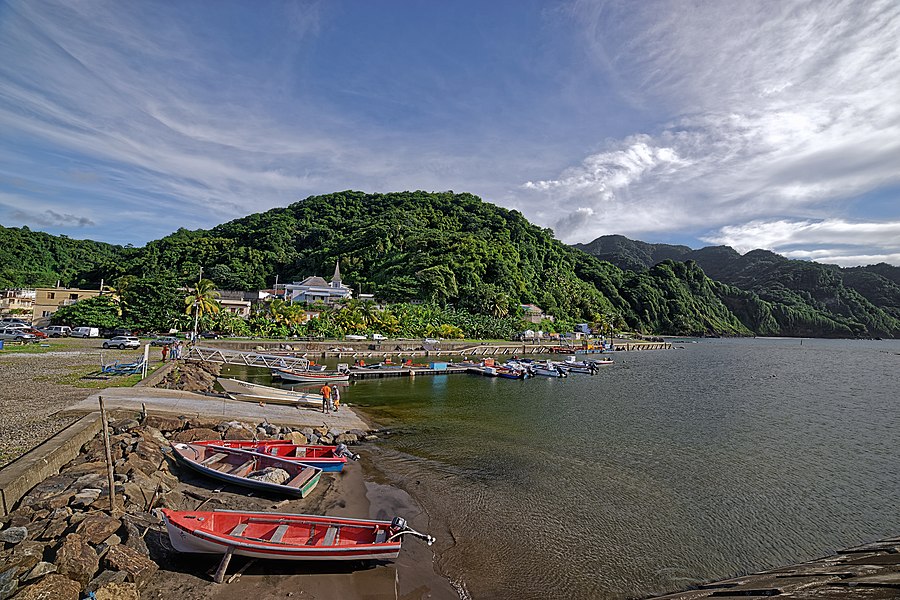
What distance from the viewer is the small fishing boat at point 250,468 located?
13094 millimetres

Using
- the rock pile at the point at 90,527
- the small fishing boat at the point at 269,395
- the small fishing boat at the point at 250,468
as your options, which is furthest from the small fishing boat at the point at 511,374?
the rock pile at the point at 90,527

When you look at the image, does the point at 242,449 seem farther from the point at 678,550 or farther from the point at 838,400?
the point at 838,400

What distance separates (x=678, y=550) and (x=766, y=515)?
5.03 metres

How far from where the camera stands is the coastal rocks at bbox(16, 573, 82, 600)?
685 centimetres

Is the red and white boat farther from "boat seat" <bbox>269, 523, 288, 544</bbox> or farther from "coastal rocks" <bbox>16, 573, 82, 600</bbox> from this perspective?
"coastal rocks" <bbox>16, 573, 82, 600</bbox>

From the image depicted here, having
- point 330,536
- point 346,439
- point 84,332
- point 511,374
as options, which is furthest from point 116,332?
point 330,536

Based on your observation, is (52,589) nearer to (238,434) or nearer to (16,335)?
(238,434)

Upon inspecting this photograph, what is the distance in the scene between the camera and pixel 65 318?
54938 millimetres

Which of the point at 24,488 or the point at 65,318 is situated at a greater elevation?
the point at 65,318

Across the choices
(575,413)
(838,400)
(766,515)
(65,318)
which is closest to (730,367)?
(838,400)

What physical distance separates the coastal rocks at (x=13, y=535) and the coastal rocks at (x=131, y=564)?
160 centimetres

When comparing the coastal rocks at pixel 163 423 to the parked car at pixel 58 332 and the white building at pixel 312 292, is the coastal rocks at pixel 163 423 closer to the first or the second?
the parked car at pixel 58 332

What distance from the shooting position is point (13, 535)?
323 inches

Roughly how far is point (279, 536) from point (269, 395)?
62.5 feet
